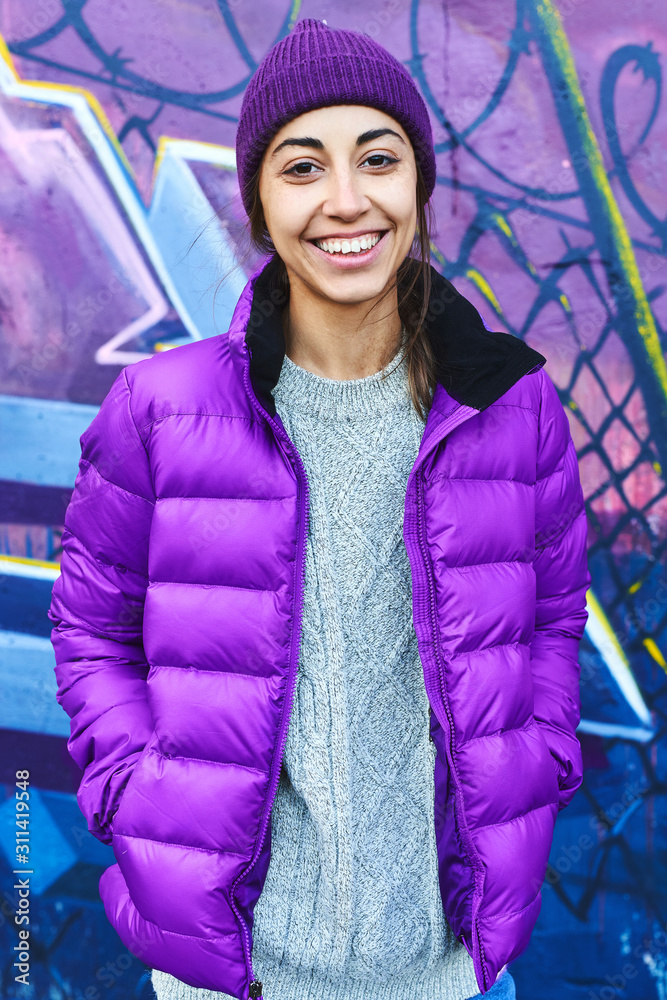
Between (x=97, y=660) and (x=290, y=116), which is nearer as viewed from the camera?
(x=290, y=116)

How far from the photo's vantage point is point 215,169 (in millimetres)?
2490

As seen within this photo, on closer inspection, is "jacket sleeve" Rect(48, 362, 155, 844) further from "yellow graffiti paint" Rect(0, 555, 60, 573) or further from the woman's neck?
"yellow graffiti paint" Rect(0, 555, 60, 573)

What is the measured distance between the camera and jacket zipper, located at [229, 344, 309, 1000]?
4.38ft

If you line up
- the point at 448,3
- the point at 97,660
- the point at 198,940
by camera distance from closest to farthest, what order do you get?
the point at 198,940, the point at 97,660, the point at 448,3

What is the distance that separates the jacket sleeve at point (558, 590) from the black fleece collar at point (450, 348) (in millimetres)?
178

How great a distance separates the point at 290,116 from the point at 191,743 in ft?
3.88

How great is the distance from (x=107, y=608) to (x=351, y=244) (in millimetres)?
869

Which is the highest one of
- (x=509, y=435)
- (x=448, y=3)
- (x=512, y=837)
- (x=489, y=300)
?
(x=448, y=3)

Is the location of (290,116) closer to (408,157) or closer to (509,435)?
(408,157)

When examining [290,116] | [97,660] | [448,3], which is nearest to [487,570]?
[97,660]

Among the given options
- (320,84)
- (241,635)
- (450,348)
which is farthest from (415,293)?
(241,635)

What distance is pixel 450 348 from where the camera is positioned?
1567 mm

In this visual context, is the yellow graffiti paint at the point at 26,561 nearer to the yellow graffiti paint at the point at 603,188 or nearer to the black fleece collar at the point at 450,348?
the black fleece collar at the point at 450,348

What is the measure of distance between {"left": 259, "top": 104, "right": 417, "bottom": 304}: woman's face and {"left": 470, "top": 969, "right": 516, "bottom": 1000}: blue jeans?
1480 millimetres
